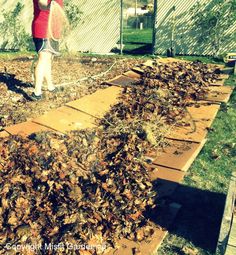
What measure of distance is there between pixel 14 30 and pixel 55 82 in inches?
257

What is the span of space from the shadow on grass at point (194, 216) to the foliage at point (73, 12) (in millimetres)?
9168

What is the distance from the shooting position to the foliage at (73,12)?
11.3m

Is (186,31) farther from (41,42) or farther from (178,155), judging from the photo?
(178,155)

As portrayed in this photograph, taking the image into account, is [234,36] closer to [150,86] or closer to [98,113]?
[150,86]

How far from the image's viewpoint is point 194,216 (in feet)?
9.81

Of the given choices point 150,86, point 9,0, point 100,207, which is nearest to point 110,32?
point 9,0

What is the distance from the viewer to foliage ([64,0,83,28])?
1130 cm

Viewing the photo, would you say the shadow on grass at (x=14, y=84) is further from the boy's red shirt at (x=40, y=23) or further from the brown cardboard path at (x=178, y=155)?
the brown cardboard path at (x=178, y=155)

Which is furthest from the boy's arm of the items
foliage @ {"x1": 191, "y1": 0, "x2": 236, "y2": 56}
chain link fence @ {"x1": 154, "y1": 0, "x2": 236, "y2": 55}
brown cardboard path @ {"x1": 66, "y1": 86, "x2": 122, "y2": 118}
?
foliage @ {"x1": 191, "y1": 0, "x2": 236, "y2": 56}

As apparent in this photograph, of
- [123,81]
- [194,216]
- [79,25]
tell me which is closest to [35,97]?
[123,81]

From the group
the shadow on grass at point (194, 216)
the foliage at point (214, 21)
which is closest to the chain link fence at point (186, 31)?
the foliage at point (214, 21)

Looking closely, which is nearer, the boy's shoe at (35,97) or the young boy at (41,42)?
the young boy at (41,42)

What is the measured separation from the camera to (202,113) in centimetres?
500

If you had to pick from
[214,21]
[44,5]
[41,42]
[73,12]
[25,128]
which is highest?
[44,5]
